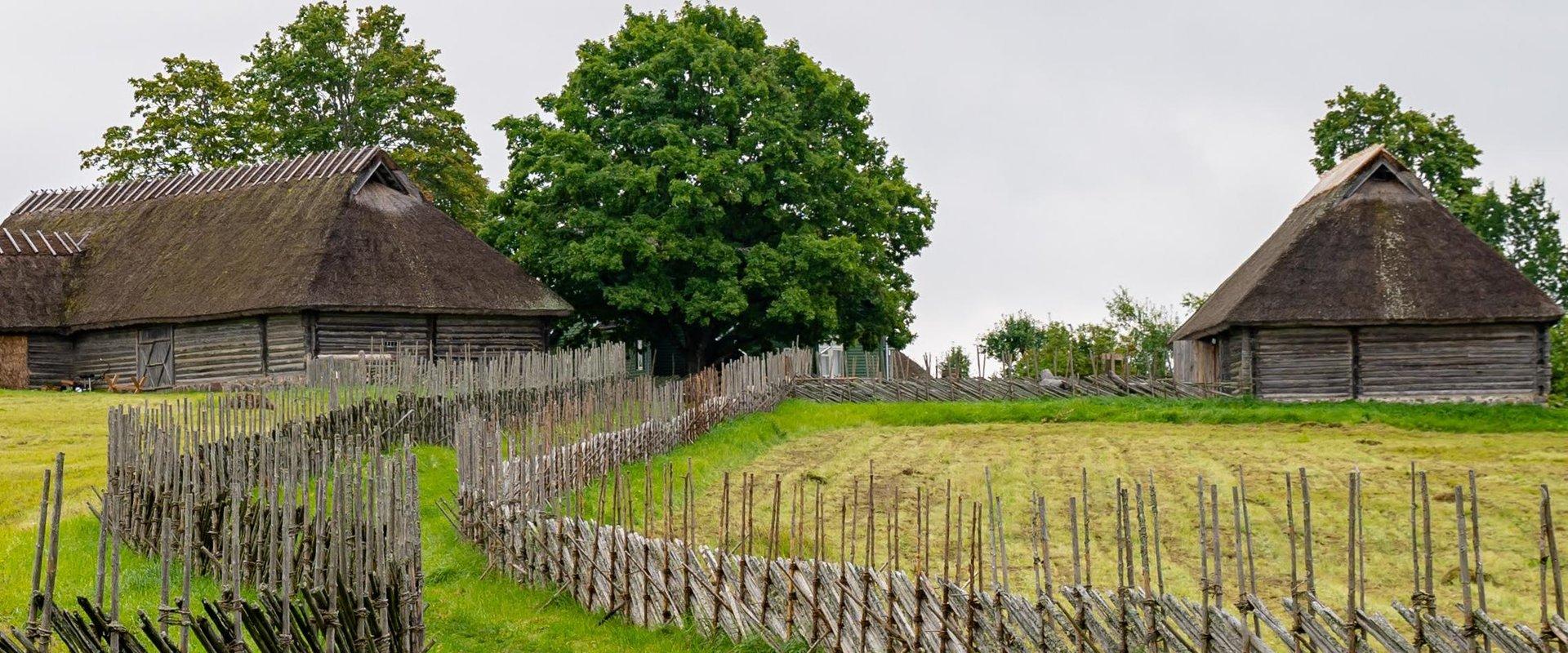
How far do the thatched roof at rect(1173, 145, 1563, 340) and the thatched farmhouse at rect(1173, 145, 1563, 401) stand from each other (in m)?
0.03

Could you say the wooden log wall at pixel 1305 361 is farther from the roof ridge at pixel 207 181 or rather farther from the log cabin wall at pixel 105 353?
the log cabin wall at pixel 105 353

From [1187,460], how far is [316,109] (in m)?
29.5

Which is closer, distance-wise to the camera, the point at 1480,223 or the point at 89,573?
the point at 89,573

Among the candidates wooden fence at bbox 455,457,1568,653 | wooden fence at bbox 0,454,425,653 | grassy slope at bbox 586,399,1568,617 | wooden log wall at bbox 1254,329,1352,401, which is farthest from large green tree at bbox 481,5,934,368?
wooden fence at bbox 0,454,425,653

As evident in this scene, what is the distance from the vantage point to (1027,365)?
4634 centimetres

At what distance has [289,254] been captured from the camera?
3033 centimetres

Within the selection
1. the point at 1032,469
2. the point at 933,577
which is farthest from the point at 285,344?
the point at 933,577

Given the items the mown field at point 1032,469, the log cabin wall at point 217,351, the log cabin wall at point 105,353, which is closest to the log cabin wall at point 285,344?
the log cabin wall at point 217,351

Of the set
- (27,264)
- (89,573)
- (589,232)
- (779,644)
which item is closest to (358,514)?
(779,644)

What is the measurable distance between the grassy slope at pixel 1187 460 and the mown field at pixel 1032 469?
1.7 inches

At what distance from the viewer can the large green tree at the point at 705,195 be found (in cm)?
3216

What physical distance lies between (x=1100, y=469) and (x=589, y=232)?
1589 cm

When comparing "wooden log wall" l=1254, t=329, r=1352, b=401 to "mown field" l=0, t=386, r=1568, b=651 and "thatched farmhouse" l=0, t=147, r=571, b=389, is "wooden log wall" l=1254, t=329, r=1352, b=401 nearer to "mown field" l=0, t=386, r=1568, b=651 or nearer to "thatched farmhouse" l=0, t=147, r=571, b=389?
"mown field" l=0, t=386, r=1568, b=651

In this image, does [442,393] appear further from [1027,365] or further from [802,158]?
[1027,365]
